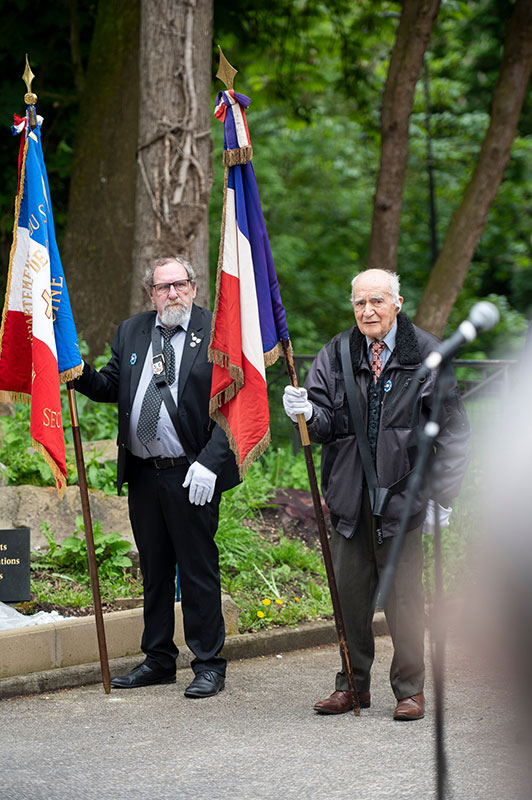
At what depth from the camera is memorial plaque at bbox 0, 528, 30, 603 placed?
20.8ft

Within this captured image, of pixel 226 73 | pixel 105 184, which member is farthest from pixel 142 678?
pixel 105 184

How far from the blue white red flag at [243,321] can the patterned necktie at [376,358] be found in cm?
55

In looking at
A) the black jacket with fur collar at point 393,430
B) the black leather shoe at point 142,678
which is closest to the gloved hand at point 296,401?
the black jacket with fur collar at point 393,430

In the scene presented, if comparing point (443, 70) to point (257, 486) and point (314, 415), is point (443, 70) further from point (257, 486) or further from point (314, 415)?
point (314, 415)

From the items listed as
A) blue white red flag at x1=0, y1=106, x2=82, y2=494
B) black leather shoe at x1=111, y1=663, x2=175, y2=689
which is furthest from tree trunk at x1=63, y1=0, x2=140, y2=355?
black leather shoe at x1=111, y1=663, x2=175, y2=689

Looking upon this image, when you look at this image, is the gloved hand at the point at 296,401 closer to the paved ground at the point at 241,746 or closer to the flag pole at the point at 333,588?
the flag pole at the point at 333,588

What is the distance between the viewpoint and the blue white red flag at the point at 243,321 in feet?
18.7

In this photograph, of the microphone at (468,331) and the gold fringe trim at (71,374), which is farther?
the gold fringe trim at (71,374)

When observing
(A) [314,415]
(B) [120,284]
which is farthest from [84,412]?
(A) [314,415]

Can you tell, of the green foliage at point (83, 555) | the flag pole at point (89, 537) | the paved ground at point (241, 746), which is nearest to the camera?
the paved ground at point (241, 746)

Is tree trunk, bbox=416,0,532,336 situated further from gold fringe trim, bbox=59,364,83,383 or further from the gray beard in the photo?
gold fringe trim, bbox=59,364,83,383

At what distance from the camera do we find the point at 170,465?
589 cm

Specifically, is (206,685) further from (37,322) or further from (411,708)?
(37,322)

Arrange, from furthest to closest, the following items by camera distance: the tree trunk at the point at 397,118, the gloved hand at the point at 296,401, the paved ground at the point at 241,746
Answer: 1. the tree trunk at the point at 397,118
2. the gloved hand at the point at 296,401
3. the paved ground at the point at 241,746
